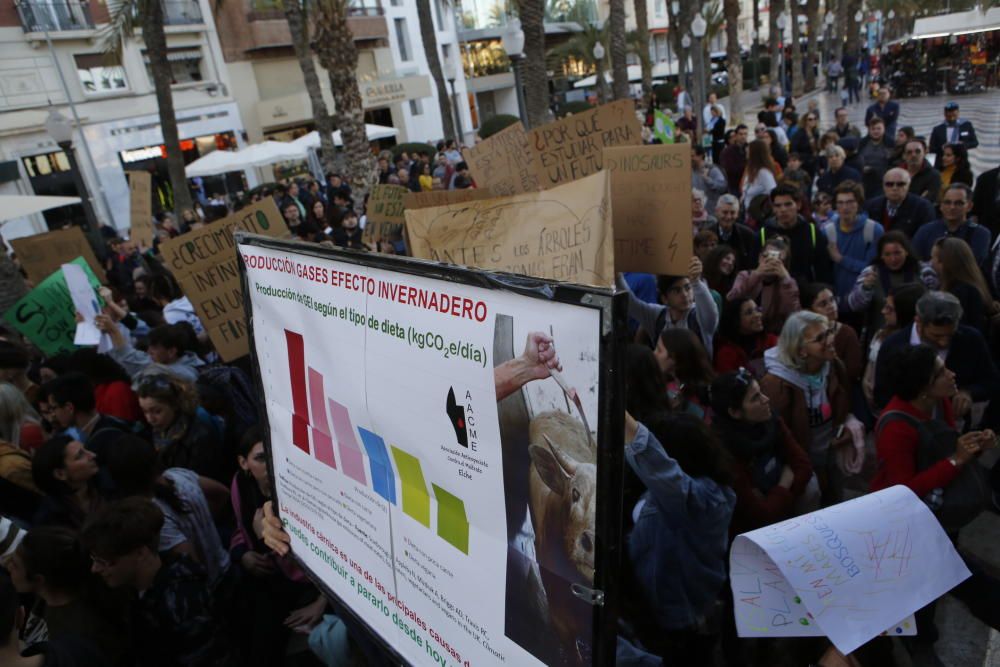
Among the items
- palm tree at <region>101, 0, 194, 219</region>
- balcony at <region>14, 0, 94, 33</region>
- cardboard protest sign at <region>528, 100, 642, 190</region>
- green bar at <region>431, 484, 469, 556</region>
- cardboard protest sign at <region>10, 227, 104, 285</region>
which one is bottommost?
cardboard protest sign at <region>10, 227, 104, 285</region>

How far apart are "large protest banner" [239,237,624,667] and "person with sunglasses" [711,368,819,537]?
5.35 feet

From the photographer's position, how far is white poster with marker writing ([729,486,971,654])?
4.62 ft

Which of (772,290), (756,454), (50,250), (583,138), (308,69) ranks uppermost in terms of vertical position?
(308,69)

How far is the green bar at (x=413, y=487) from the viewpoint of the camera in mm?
1513

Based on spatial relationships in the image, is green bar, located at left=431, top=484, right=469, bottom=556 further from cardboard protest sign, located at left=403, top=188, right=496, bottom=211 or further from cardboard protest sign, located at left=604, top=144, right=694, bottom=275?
cardboard protest sign, located at left=403, top=188, right=496, bottom=211

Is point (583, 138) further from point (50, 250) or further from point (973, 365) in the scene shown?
point (50, 250)

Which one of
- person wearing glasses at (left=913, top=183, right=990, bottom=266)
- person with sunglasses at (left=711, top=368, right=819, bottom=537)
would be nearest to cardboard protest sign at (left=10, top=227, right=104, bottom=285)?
person with sunglasses at (left=711, top=368, right=819, bottom=537)

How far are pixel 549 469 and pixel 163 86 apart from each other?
54.0 feet

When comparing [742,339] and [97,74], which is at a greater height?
[97,74]

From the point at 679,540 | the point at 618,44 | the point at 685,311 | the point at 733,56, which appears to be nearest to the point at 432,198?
the point at 685,311

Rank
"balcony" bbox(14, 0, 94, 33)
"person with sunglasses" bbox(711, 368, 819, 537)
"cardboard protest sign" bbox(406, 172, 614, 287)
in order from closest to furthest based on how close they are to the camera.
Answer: "cardboard protest sign" bbox(406, 172, 614, 287), "person with sunglasses" bbox(711, 368, 819, 537), "balcony" bbox(14, 0, 94, 33)

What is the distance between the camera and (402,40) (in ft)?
129

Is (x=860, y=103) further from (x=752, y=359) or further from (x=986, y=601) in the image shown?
(x=986, y=601)

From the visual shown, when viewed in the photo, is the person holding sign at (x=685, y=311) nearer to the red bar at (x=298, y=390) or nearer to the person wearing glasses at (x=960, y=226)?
the person wearing glasses at (x=960, y=226)
